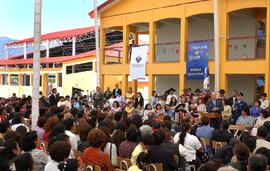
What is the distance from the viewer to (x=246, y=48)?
1656cm

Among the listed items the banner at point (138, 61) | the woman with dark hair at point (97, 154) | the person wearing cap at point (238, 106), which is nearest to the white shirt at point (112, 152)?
the woman with dark hair at point (97, 154)

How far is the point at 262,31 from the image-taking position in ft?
59.4

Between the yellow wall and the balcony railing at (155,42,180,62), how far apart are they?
793 millimetres

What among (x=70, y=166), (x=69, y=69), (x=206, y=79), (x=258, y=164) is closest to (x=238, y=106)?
(x=206, y=79)

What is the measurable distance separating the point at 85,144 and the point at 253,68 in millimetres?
10128

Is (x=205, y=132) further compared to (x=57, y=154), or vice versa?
(x=205, y=132)

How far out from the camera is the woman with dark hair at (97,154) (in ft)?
16.8

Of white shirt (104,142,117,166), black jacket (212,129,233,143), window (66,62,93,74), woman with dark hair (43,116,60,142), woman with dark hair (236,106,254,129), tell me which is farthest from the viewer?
window (66,62,93,74)

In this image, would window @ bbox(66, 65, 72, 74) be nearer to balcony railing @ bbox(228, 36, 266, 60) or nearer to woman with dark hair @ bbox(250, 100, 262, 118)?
balcony railing @ bbox(228, 36, 266, 60)

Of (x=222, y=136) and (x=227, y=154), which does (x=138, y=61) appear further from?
(x=227, y=154)

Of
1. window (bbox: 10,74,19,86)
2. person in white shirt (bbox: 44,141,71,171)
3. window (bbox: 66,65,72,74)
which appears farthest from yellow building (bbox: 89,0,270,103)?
window (bbox: 10,74,19,86)

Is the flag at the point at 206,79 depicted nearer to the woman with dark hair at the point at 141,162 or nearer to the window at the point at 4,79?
the woman with dark hair at the point at 141,162

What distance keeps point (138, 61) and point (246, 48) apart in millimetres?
5631

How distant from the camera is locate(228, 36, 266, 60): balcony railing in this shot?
53.1 feet
